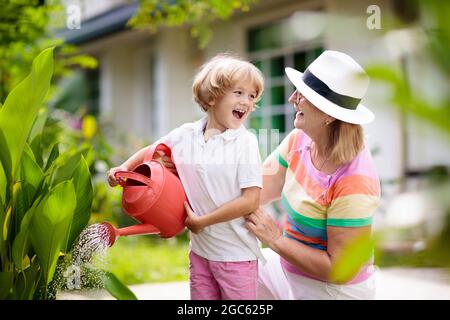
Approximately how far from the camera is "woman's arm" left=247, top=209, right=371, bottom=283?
75.8 inches

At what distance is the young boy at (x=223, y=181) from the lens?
1868 mm

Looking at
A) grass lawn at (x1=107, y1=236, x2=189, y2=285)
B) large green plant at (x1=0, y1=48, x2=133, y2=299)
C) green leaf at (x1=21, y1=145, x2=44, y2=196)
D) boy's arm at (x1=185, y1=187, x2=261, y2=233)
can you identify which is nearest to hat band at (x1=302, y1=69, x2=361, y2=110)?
boy's arm at (x1=185, y1=187, x2=261, y2=233)

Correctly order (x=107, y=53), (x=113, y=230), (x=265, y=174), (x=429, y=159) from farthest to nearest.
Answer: (x=107, y=53) < (x=265, y=174) < (x=113, y=230) < (x=429, y=159)

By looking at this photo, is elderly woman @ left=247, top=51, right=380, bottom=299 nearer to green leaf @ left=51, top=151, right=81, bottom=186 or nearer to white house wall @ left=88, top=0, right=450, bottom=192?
white house wall @ left=88, top=0, right=450, bottom=192

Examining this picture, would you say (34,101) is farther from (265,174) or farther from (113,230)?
(265,174)

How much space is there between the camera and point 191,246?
1972 millimetres

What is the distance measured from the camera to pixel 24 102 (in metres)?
1.89

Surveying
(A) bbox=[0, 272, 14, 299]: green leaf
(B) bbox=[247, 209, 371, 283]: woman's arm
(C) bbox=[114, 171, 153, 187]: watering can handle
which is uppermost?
(C) bbox=[114, 171, 153, 187]: watering can handle

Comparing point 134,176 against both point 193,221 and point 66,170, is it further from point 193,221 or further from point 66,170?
point 66,170

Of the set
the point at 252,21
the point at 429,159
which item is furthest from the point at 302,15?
the point at 429,159

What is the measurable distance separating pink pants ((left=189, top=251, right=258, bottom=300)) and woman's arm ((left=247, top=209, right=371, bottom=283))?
0.10m

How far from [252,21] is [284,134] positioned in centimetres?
94

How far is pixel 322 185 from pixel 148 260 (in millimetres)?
2781

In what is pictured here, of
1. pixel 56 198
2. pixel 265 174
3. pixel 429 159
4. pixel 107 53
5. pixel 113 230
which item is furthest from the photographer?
pixel 107 53
